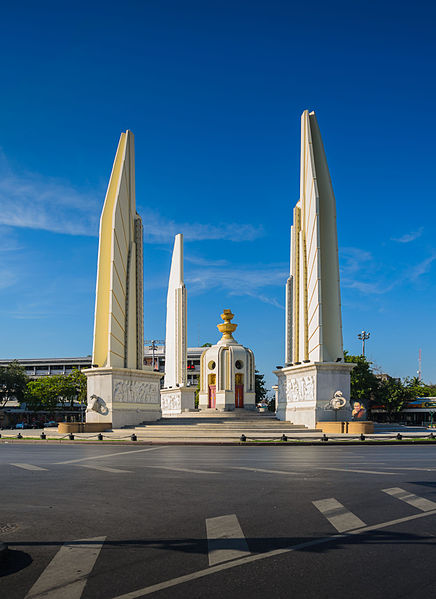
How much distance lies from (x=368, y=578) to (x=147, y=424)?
34.0 m

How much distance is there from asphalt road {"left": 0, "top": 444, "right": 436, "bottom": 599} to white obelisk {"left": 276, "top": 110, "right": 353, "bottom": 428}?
20.8 m

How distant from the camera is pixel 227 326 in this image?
5650 cm

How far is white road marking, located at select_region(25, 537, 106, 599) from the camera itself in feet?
15.4

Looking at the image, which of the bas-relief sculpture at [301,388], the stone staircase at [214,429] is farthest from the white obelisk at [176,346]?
the bas-relief sculpture at [301,388]

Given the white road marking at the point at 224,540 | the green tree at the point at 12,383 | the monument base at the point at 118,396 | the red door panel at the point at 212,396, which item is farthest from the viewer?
the green tree at the point at 12,383

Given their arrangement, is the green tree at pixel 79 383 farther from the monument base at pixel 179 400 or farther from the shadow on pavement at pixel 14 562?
the shadow on pavement at pixel 14 562

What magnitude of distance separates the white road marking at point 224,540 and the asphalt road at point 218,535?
0.01 meters

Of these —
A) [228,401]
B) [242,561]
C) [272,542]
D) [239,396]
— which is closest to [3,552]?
[242,561]

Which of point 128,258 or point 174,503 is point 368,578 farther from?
point 128,258

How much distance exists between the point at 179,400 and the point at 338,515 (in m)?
46.2

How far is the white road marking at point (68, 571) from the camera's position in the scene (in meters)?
4.70

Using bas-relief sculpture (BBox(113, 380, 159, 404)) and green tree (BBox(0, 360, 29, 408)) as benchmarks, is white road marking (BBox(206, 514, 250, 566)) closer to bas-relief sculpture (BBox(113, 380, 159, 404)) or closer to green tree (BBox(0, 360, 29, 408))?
bas-relief sculpture (BBox(113, 380, 159, 404))

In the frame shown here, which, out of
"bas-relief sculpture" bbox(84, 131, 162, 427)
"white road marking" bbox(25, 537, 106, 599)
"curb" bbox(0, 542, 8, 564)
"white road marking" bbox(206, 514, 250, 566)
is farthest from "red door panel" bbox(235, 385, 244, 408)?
"curb" bbox(0, 542, 8, 564)

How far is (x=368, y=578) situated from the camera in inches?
197
